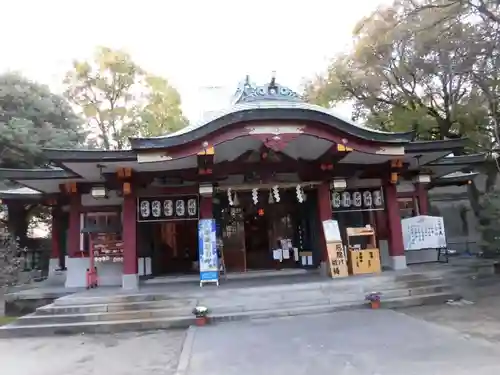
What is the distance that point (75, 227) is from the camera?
12891mm

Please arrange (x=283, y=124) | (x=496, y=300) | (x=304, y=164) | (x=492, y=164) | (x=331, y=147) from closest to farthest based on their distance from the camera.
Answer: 1. (x=496, y=300)
2. (x=283, y=124)
3. (x=331, y=147)
4. (x=304, y=164)
5. (x=492, y=164)

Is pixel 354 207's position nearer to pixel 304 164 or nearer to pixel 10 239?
pixel 304 164

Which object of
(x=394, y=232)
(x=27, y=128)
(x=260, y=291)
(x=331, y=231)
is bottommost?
(x=260, y=291)

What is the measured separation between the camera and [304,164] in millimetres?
12031

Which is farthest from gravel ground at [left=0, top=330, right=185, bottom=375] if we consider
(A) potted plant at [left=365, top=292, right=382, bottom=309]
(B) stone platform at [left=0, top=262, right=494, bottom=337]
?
(A) potted plant at [left=365, top=292, right=382, bottom=309]

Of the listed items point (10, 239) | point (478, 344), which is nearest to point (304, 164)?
point (478, 344)

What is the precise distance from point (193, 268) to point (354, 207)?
5.89m

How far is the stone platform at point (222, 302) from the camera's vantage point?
28.8 ft

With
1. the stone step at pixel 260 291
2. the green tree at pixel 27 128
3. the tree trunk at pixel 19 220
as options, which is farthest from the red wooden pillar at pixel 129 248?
the tree trunk at pixel 19 220

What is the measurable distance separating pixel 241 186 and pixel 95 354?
620 cm

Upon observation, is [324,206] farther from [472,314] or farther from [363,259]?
[472,314]

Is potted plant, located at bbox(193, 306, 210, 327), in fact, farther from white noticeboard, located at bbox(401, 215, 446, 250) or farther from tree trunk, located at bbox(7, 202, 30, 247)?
tree trunk, located at bbox(7, 202, 30, 247)

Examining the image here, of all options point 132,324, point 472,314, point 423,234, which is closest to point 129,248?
point 132,324

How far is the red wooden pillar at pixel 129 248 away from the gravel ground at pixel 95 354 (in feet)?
8.41
